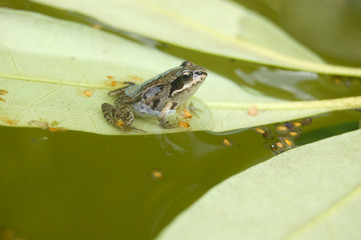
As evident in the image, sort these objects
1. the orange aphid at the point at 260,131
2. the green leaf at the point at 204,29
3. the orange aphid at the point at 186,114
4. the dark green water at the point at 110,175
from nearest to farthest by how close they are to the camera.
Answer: the dark green water at the point at 110,175 < the orange aphid at the point at 260,131 < the orange aphid at the point at 186,114 < the green leaf at the point at 204,29

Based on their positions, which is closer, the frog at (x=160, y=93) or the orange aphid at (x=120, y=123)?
the orange aphid at (x=120, y=123)

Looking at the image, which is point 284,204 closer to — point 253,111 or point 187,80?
point 253,111

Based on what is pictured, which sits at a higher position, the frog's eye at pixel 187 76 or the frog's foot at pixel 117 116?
the frog's eye at pixel 187 76

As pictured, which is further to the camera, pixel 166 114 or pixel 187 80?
pixel 166 114

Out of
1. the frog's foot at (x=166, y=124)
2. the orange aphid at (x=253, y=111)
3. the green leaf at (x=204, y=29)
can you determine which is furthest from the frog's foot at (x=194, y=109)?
the green leaf at (x=204, y=29)

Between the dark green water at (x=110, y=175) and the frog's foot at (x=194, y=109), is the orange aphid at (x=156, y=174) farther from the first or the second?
the frog's foot at (x=194, y=109)

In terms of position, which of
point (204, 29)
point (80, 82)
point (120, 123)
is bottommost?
point (120, 123)

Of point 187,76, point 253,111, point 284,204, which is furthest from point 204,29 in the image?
point 284,204
